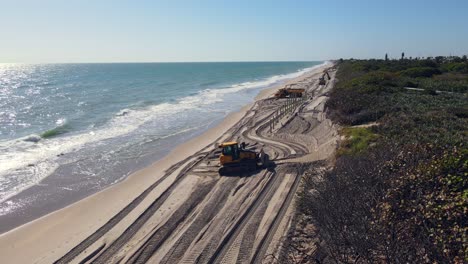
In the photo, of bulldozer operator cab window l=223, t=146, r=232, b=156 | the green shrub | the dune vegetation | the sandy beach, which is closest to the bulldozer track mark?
the sandy beach

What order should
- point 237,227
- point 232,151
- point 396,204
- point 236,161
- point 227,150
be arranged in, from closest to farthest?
point 396,204 → point 237,227 → point 236,161 → point 232,151 → point 227,150

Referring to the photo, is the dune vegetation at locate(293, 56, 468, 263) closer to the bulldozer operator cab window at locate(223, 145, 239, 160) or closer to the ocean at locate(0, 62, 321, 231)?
the bulldozer operator cab window at locate(223, 145, 239, 160)

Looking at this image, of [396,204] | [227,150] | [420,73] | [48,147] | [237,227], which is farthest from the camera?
[420,73]

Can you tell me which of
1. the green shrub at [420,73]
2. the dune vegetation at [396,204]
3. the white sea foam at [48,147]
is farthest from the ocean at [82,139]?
the green shrub at [420,73]

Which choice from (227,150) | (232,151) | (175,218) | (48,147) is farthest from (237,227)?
(48,147)

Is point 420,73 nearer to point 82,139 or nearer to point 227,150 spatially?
point 227,150

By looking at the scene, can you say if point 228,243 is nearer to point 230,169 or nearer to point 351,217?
point 351,217

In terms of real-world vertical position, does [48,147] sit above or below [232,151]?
below

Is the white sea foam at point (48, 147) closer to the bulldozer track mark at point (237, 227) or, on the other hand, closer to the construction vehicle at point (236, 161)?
the construction vehicle at point (236, 161)
